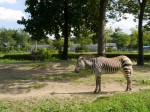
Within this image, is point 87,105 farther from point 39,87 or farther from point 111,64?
point 39,87

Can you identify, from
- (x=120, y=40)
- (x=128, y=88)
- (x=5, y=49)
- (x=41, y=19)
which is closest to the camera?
(x=128, y=88)

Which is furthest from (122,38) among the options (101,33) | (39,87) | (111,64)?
Result: (111,64)

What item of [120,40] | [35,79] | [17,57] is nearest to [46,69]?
[35,79]

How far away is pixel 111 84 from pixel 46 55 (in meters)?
17.4

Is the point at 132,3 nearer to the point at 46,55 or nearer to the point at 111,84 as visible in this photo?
the point at 46,55

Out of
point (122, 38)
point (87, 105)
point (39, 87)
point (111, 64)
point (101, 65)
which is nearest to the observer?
point (87, 105)

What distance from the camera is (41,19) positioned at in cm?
2680

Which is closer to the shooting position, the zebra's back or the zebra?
the zebra

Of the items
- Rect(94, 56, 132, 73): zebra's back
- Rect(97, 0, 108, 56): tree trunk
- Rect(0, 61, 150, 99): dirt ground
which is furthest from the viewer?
Rect(97, 0, 108, 56): tree trunk

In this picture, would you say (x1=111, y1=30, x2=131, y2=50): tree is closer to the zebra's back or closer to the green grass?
the zebra's back

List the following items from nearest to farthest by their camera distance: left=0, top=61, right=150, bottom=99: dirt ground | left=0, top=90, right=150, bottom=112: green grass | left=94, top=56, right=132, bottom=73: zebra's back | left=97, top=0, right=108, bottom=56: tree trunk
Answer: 1. left=0, top=90, right=150, bottom=112: green grass
2. left=0, top=61, right=150, bottom=99: dirt ground
3. left=94, top=56, right=132, bottom=73: zebra's back
4. left=97, top=0, right=108, bottom=56: tree trunk

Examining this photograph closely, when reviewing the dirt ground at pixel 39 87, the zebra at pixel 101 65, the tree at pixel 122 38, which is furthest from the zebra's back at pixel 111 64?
the tree at pixel 122 38

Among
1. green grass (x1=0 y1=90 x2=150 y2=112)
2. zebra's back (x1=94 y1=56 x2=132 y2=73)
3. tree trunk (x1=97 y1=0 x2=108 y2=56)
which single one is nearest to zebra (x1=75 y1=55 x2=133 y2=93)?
zebra's back (x1=94 y1=56 x2=132 y2=73)

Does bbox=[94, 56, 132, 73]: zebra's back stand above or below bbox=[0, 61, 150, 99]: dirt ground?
above
